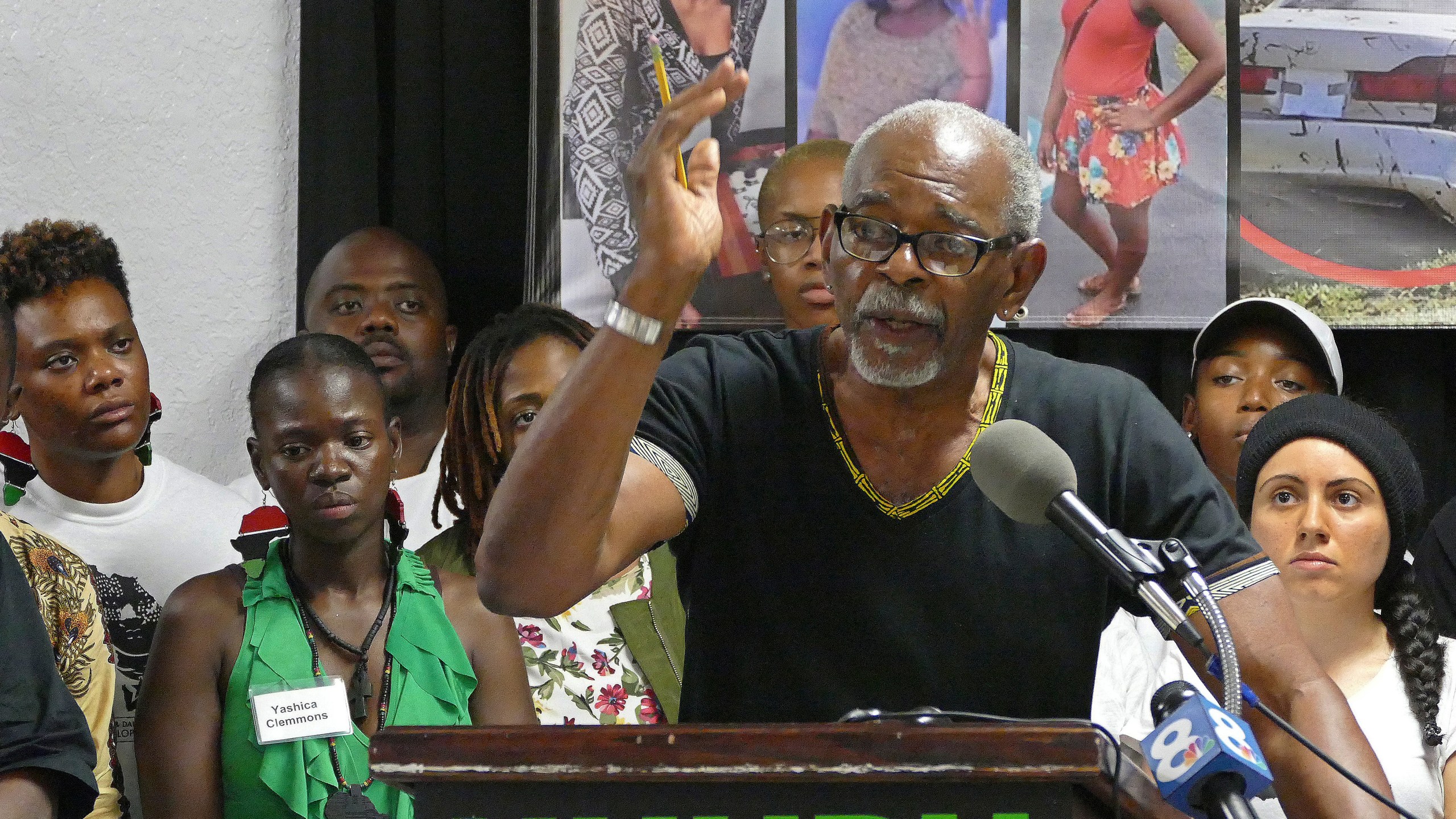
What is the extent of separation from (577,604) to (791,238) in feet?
3.50

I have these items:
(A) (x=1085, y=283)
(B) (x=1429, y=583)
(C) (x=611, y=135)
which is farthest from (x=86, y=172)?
(B) (x=1429, y=583)

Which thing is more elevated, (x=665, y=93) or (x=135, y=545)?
(x=665, y=93)

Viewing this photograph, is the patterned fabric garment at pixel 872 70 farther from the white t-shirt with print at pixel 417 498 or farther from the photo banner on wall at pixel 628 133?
the white t-shirt with print at pixel 417 498

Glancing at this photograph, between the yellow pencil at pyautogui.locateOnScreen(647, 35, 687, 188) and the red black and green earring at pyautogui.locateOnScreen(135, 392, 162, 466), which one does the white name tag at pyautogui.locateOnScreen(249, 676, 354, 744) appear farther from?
the yellow pencil at pyautogui.locateOnScreen(647, 35, 687, 188)

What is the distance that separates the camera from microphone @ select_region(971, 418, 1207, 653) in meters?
1.24

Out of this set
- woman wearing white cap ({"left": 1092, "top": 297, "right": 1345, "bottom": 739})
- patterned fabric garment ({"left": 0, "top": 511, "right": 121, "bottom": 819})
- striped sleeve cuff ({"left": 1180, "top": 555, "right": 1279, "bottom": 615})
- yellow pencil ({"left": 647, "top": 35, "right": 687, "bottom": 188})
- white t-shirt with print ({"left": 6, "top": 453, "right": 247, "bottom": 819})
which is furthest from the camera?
woman wearing white cap ({"left": 1092, "top": 297, "right": 1345, "bottom": 739})

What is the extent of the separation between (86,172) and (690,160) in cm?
277

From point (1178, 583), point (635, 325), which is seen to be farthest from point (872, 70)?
point (1178, 583)

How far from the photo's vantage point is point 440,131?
149 inches

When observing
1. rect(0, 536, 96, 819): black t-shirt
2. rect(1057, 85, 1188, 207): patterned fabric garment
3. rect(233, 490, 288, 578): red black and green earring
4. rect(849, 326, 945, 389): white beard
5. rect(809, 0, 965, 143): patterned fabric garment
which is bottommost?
rect(0, 536, 96, 819): black t-shirt

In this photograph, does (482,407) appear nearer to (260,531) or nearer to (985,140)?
(260,531)

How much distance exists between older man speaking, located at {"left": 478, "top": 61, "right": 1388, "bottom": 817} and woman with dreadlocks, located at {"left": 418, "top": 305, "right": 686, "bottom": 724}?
746 mm

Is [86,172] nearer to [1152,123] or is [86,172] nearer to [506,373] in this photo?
[506,373]

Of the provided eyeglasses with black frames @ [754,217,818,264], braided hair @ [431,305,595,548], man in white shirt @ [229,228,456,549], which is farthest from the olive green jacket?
eyeglasses with black frames @ [754,217,818,264]
